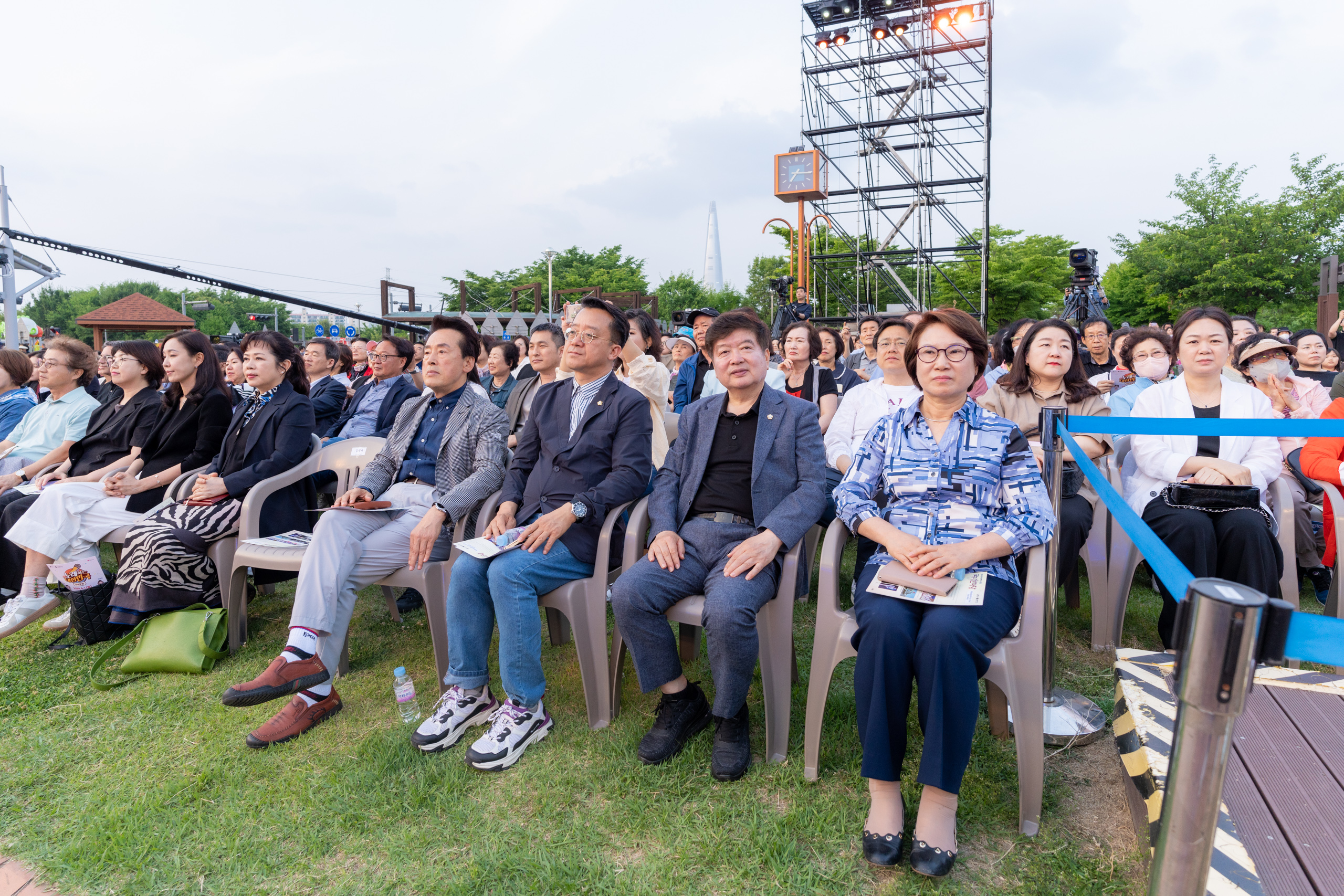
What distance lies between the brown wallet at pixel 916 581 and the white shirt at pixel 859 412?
1.39 metres

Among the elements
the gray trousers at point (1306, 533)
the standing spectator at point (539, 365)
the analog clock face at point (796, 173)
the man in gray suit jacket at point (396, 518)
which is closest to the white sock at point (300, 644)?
the man in gray suit jacket at point (396, 518)

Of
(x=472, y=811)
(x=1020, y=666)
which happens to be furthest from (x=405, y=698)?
(x=1020, y=666)

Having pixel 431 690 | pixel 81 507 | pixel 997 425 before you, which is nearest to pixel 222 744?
pixel 431 690

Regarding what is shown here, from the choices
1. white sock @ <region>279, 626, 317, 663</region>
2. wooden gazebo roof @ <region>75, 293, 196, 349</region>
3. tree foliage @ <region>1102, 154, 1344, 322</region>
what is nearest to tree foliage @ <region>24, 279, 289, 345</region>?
wooden gazebo roof @ <region>75, 293, 196, 349</region>

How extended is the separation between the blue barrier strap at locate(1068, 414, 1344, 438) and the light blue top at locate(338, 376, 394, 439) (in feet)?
13.2

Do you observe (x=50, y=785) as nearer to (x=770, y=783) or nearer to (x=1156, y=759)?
(x=770, y=783)

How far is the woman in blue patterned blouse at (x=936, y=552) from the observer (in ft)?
5.94

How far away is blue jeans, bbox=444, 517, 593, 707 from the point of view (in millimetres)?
2428

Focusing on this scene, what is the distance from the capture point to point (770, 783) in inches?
85.0

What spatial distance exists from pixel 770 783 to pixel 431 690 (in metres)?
1.43

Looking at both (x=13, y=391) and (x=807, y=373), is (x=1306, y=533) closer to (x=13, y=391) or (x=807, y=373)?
(x=807, y=373)

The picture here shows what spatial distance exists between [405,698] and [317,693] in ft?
1.14

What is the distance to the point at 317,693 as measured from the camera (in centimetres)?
263

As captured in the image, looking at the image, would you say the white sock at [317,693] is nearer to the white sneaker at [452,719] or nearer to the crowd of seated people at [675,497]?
the crowd of seated people at [675,497]
